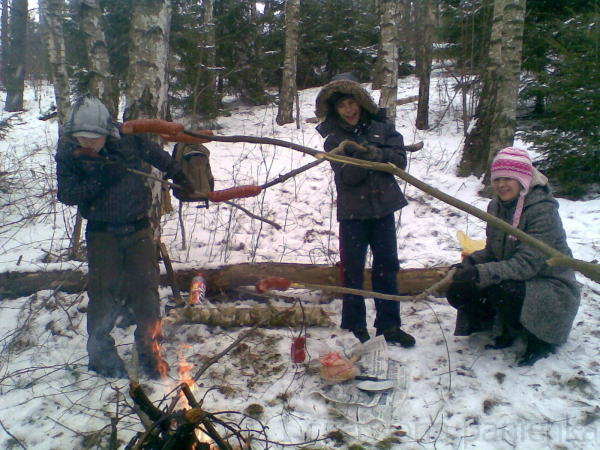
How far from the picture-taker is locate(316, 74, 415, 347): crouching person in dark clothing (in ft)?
10.6

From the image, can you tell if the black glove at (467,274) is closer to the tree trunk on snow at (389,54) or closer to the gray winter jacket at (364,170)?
the gray winter jacket at (364,170)

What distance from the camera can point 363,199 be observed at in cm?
Answer: 325

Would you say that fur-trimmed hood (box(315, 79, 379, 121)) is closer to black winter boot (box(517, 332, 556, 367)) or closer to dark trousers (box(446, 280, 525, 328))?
dark trousers (box(446, 280, 525, 328))

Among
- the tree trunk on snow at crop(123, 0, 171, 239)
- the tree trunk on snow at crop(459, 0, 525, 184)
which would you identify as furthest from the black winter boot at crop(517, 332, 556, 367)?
the tree trunk on snow at crop(459, 0, 525, 184)

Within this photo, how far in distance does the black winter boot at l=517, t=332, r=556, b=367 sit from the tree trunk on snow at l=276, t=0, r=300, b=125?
29.5 ft

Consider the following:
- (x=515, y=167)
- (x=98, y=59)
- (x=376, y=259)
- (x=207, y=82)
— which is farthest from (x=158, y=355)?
(x=207, y=82)

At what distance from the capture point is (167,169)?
10.4ft

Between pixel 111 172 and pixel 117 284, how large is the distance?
2.57 ft

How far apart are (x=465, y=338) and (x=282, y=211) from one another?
10.4ft

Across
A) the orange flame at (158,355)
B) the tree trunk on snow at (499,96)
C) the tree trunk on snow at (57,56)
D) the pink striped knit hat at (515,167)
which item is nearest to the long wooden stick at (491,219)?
the pink striped knit hat at (515,167)

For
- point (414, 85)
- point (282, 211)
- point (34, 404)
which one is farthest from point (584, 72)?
point (414, 85)

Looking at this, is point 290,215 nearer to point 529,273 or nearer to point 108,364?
point 108,364

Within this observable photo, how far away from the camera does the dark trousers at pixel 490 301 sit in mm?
2982

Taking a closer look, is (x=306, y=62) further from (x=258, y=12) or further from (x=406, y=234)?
(x=406, y=234)
